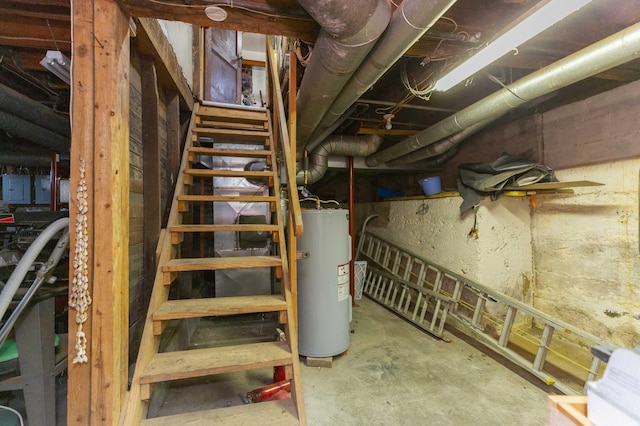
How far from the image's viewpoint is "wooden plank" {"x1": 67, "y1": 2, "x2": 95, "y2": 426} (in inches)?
45.8

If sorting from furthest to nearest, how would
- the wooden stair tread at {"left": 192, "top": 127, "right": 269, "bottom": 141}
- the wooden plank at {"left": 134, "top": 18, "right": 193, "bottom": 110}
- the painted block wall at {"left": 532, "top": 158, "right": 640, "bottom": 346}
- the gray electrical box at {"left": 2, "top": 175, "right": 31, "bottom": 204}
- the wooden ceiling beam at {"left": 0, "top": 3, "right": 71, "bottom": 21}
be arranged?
the gray electrical box at {"left": 2, "top": 175, "right": 31, "bottom": 204}, the wooden stair tread at {"left": 192, "top": 127, "right": 269, "bottom": 141}, the painted block wall at {"left": 532, "top": 158, "right": 640, "bottom": 346}, the wooden plank at {"left": 134, "top": 18, "right": 193, "bottom": 110}, the wooden ceiling beam at {"left": 0, "top": 3, "right": 71, "bottom": 21}

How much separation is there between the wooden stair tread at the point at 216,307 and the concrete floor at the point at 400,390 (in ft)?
2.60

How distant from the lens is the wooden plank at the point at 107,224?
1.18 meters

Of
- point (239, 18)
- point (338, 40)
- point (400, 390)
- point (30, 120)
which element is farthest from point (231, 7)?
point (400, 390)

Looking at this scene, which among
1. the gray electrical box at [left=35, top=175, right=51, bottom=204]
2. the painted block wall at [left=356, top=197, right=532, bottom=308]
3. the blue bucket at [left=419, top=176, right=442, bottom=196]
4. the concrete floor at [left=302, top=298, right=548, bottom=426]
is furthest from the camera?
the blue bucket at [left=419, top=176, right=442, bottom=196]

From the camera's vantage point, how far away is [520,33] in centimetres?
136

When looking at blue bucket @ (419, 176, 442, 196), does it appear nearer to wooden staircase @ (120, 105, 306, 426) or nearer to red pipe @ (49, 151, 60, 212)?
wooden staircase @ (120, 105, 306, 426)

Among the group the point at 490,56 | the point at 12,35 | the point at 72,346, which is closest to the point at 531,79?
the point at 490,56

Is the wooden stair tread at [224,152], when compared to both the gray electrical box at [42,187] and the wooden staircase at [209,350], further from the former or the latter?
the gray electrical box at [42,187]

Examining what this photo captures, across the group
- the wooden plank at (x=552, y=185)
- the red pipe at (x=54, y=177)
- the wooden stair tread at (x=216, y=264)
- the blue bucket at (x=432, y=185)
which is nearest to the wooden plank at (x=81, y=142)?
the wooden stair tread at (x=216, y=264)

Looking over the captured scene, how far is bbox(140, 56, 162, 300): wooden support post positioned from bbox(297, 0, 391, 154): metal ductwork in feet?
3.64

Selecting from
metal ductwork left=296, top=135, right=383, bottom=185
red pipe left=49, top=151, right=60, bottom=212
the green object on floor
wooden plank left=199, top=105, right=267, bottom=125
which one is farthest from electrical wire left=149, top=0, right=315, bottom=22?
red pipe left=49, top=151, right=60, bottom=212

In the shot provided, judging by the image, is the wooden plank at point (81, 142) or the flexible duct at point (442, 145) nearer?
the wooden plank at point (81, 142)

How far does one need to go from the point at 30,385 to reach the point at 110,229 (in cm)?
109
